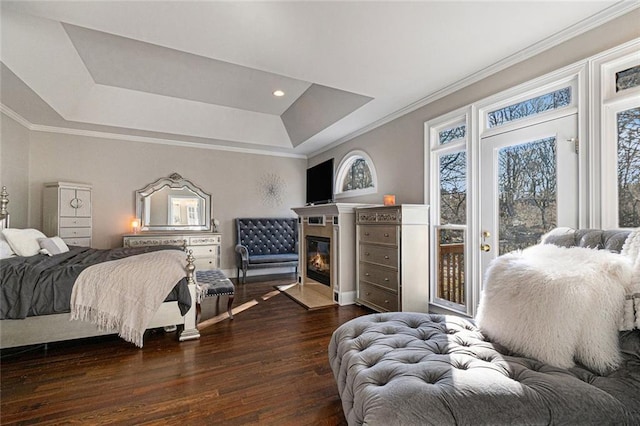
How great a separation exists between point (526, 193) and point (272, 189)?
4.81 m

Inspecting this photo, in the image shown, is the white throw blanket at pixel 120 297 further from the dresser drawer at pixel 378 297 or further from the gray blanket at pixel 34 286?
the dresser drawer at pixel 378 297

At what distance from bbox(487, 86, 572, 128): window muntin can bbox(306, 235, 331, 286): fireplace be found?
8.48 feet

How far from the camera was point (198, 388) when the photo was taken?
2.03m

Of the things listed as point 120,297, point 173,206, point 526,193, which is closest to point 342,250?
point 526,193

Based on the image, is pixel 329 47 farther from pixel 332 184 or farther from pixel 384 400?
pixel 332 184

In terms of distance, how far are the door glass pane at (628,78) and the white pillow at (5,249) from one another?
206 inches

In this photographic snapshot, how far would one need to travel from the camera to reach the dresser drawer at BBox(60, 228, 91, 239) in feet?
14.8

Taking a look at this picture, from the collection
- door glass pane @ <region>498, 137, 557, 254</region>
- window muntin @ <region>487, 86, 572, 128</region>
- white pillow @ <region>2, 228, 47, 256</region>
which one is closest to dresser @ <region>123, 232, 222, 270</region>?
white pillow @ <region>2, 228, 47, 256</region>

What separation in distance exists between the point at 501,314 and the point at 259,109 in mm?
4776

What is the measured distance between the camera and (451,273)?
3.32 m

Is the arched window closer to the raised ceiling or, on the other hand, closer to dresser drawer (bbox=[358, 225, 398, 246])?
the raised ceiling

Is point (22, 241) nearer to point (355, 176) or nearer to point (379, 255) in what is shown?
point (379, 255)

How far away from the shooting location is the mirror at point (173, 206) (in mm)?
5383

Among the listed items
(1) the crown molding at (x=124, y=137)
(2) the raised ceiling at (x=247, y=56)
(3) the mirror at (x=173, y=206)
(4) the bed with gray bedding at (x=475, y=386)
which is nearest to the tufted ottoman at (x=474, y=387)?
(4) the bed with gray bedding at (x=475, y=386)
